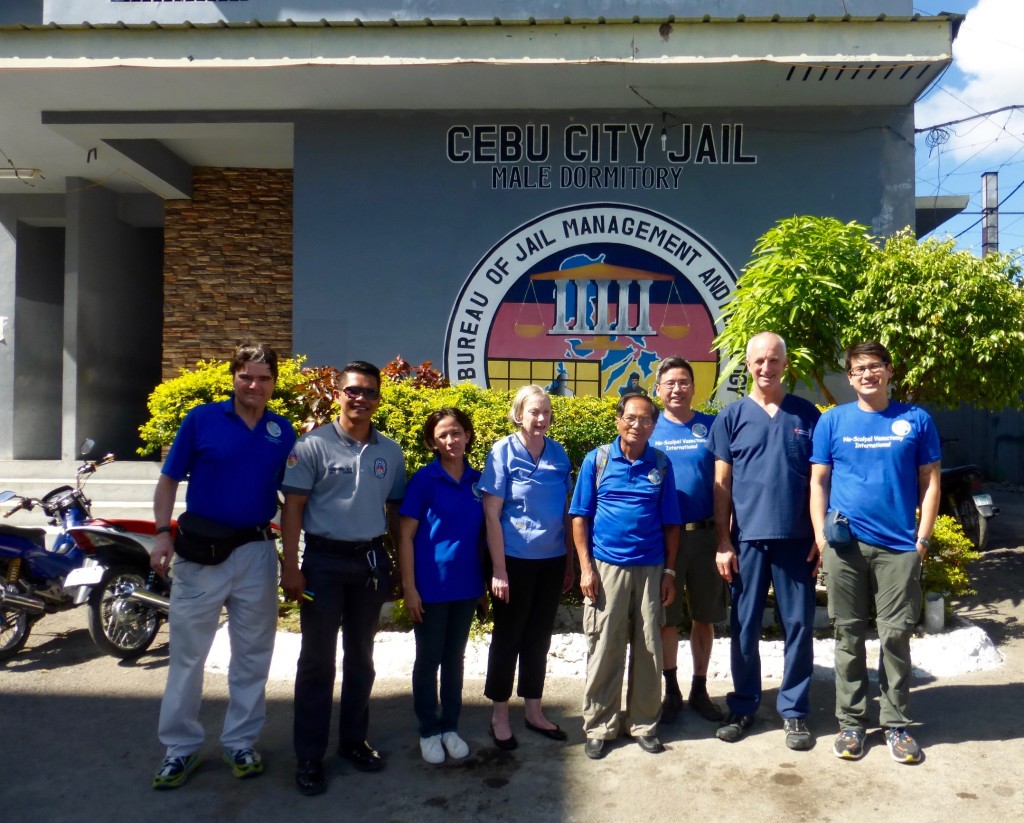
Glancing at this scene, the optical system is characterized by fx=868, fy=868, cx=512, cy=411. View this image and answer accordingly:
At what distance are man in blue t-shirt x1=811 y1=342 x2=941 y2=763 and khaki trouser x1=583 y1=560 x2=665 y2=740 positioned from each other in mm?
834

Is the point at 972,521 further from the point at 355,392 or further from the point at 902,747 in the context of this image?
the point at 355,392

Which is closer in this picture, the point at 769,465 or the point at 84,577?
the point at 769,465

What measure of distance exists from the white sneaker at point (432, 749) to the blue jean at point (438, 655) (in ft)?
0.07

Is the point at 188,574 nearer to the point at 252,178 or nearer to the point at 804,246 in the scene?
the point at 804,246

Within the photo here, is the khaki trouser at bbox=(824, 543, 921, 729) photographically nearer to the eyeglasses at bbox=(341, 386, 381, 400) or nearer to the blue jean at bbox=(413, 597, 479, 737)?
the blue jean at bbox=(413, 597, 479, 737)

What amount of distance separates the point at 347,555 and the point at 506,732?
1189 millimetres

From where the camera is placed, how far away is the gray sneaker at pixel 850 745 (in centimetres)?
395

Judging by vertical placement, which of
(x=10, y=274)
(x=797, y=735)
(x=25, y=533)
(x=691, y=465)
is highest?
(x=10, y=274)

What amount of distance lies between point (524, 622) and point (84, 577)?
2993mm

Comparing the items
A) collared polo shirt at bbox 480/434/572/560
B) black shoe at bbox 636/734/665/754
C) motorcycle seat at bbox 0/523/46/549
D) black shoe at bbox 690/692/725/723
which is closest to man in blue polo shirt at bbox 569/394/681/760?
black shoe at bbox 636/734/665/754

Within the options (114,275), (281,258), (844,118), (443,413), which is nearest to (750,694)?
(443,413)

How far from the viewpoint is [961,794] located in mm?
3631

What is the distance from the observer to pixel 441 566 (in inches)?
153

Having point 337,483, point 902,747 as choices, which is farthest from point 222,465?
point 902,747
